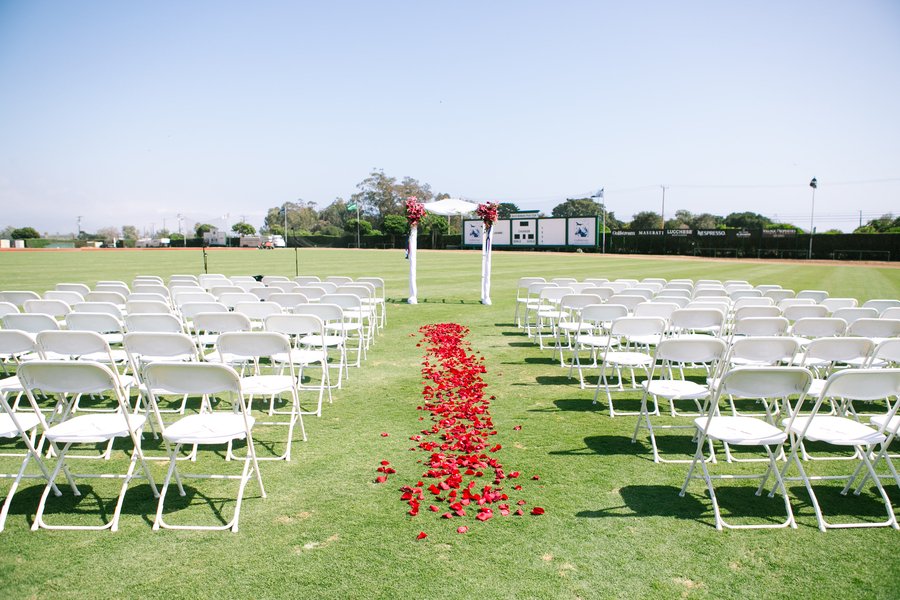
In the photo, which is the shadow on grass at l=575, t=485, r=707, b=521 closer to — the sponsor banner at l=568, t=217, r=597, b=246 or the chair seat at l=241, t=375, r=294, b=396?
the chair seat at l=241, t=375, r=294, b=396

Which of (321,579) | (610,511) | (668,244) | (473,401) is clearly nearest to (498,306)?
(473,401)

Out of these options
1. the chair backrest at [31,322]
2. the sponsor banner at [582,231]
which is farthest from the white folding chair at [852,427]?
the sponsor banner at [582,231]

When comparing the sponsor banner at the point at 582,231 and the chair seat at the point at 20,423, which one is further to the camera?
the sponsor banner at the point at 582,231

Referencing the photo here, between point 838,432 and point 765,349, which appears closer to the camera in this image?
point 838,432

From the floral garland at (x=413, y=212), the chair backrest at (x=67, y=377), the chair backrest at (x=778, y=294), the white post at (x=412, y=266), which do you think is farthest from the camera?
the floral garland at (x=413, y=212)

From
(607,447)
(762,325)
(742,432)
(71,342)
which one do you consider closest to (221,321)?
(71,342)

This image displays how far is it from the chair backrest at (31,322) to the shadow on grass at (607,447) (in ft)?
15.7

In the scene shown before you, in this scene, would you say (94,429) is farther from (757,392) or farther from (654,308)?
(654,308)

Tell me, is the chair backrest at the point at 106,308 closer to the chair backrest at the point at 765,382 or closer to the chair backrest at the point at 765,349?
the chair backrest at the point at 765,382

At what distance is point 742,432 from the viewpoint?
Answer: 11.3 ft

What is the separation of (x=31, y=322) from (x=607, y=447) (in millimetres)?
5441

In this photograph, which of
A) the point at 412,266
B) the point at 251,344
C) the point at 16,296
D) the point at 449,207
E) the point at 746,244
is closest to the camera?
the point at 251,344

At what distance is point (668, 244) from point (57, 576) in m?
51.8

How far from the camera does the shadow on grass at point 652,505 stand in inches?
133
